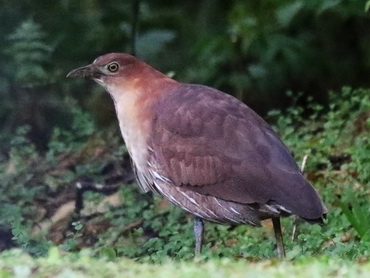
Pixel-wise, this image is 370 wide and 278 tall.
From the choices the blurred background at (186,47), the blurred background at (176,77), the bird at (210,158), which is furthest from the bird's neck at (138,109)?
the blurred background at (186,47)

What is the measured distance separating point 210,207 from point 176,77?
5299 millimetres

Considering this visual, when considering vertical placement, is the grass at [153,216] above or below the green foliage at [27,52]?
below

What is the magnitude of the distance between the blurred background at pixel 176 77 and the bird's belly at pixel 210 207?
27 centimetres

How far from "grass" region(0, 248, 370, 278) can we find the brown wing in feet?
4.45

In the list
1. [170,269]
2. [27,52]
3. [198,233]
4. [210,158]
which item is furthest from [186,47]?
[170,269]

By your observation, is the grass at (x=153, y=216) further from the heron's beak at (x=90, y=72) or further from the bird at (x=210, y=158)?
the heron's beak at (x=90, y=72)

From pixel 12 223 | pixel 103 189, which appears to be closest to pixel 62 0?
pixel 103 189

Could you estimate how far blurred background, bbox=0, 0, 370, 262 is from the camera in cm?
792

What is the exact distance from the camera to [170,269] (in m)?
4.75

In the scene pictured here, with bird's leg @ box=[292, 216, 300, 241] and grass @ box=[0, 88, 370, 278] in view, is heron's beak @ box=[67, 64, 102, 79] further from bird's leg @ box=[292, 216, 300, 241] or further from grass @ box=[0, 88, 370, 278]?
bird's leg @ box=[292, 216, 300, 241]

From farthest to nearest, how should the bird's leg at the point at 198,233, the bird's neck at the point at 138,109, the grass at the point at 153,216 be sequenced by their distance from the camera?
1. the bird's neck at the point at 138,109
2. the bird's leg at the point at 198,233
3. the grass at the point at 153,216

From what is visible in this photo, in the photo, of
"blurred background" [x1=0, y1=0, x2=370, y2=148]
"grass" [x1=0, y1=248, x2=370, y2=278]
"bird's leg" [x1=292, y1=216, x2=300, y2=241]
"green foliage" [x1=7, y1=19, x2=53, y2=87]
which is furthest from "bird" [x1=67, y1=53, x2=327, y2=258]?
"blurred background" [x1=0, y1=0, x2=370, y2=148]

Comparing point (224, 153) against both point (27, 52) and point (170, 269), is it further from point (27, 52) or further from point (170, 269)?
point (27, 52)

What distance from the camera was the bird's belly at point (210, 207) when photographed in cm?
650
